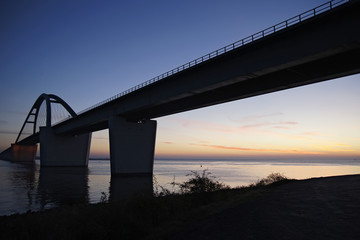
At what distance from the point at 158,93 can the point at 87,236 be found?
29398mm

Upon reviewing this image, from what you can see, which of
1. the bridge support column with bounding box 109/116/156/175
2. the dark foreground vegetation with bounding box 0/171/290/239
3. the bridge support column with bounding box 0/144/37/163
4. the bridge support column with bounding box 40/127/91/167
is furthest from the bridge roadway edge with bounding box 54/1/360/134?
the bridge support column with bounding box 0/144/37/163

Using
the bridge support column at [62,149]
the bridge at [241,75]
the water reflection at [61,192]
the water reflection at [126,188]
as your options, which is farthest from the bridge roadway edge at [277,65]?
the bridge support column at [62,149]

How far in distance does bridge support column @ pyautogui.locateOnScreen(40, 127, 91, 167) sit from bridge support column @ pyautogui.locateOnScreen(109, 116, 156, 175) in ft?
144

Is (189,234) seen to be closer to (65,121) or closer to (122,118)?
(122,118)

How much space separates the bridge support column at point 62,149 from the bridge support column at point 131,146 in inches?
1730

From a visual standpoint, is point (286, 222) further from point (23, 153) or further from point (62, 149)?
point (23, 153)

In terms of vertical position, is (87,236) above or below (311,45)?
below

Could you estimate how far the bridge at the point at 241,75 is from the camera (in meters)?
18.6

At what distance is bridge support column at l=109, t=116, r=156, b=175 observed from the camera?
1773 inches

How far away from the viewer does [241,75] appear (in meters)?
24.7

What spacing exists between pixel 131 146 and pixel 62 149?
47.6 metres

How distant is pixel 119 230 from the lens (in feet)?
27.5

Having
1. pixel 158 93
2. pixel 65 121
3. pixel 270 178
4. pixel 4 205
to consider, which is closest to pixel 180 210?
pixel 4 205

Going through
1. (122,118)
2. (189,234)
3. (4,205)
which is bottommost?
(4,205)
